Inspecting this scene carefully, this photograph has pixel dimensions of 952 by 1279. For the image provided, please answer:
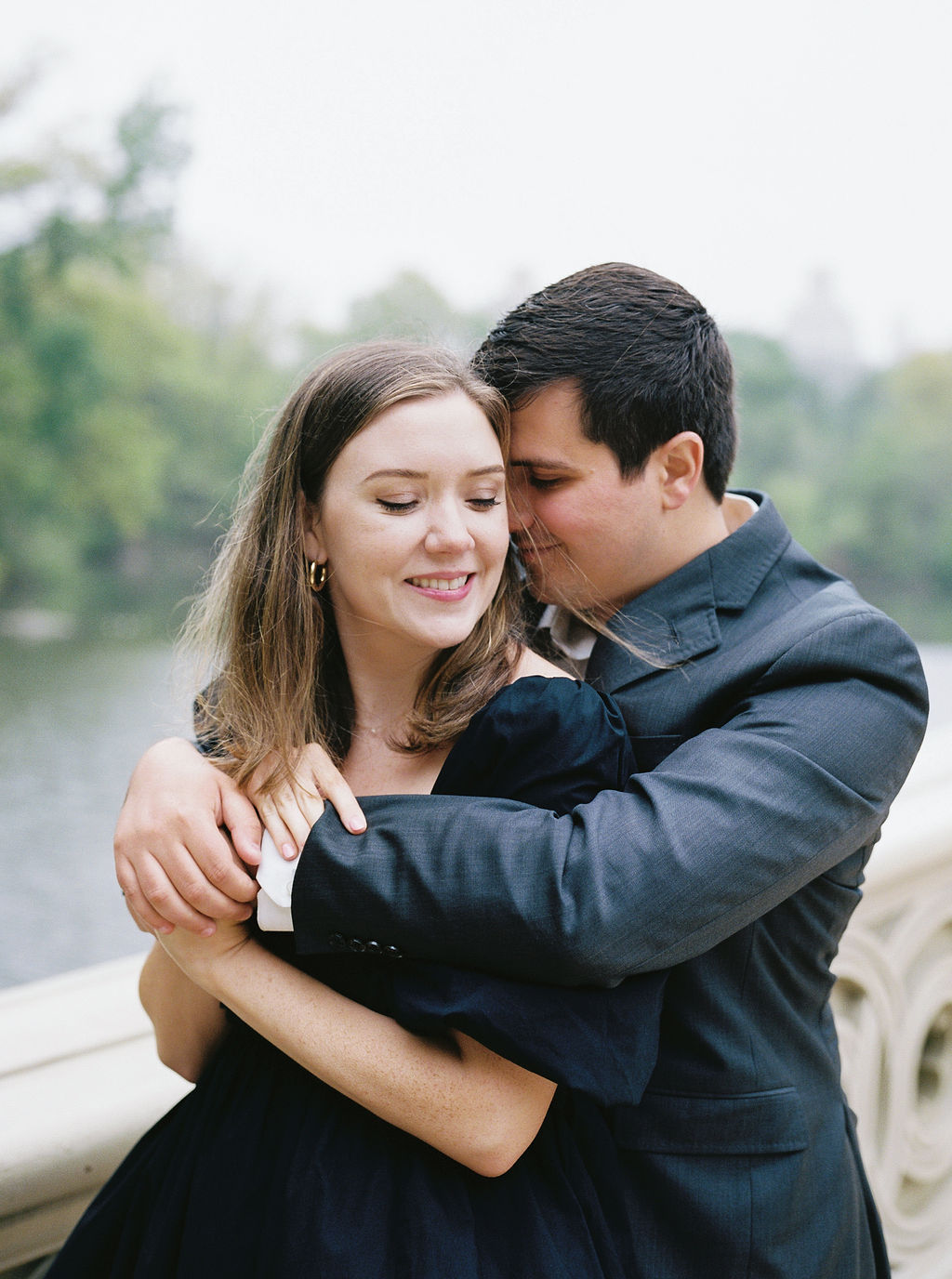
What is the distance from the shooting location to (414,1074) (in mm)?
983

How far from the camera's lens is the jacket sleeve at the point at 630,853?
37.0 inches

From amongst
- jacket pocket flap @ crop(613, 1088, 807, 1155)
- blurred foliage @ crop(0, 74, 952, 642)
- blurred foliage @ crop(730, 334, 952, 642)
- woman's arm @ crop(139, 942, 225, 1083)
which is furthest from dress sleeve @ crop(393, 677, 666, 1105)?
blurred foliage @ crop(730, 334, 952, 642)

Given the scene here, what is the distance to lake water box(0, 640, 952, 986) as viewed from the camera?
1.53 meters

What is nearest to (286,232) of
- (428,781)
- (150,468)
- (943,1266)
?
(150,468)

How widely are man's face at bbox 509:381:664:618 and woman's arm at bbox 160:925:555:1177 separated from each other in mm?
626

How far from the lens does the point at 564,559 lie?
4.62ft

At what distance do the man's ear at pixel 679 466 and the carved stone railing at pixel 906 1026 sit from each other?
2.81 feet

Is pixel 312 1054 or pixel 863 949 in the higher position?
pixel 312 1054

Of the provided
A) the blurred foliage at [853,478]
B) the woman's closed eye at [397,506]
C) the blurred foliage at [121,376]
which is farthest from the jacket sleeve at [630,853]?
the blurred foliage at [853,478]

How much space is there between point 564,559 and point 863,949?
1.02 m

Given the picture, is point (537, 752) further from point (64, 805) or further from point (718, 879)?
point (64, 805)

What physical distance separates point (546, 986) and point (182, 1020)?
1.60ft

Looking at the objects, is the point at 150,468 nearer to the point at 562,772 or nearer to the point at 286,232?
the point at 286,232

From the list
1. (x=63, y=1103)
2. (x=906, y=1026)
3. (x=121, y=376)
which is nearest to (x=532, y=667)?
(x=63, y=1103)
